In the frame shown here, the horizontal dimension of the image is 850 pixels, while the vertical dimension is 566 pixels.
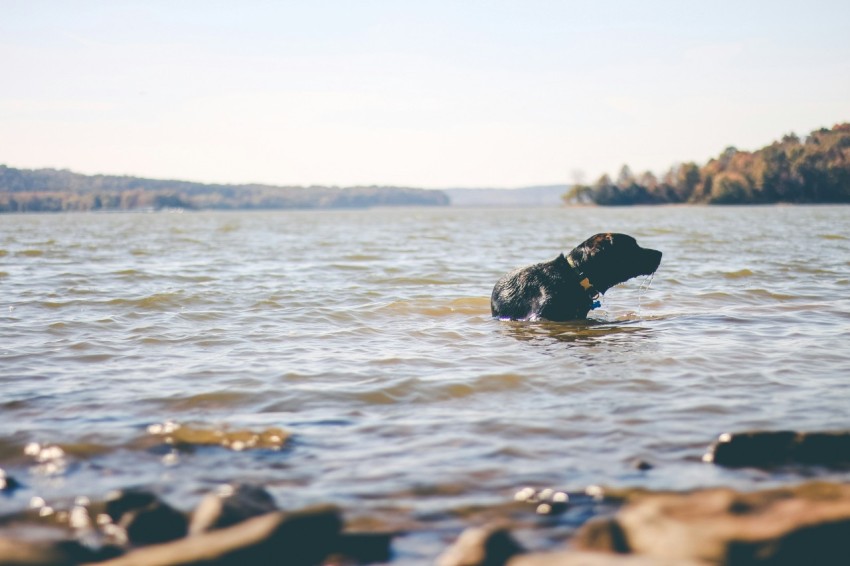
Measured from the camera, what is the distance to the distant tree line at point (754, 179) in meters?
134

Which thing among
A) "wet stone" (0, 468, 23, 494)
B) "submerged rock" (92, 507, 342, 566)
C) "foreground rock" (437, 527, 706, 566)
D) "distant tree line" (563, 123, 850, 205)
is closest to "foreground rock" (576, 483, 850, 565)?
"foreground rock" (437, 527, 706, 566)

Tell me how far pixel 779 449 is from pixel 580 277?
7.83m

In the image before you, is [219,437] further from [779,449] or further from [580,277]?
[580,277]

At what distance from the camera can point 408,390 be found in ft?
27.9

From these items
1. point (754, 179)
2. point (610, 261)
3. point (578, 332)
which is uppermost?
point (754, 179)

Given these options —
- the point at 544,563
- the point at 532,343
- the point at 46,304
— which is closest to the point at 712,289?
the point at 532,343

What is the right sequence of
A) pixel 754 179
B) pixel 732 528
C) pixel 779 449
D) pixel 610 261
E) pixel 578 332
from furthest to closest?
pixel 754 179 < pixel 610 261 < pixel 578 332 < pixel 779 449 < pixel 732 528

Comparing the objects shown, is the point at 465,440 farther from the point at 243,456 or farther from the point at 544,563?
the point at 544,563

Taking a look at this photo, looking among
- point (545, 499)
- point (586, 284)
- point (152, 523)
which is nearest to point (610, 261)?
point (586, 284)

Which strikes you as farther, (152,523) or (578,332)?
(578,332)

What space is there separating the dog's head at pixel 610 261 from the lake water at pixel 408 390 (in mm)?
741

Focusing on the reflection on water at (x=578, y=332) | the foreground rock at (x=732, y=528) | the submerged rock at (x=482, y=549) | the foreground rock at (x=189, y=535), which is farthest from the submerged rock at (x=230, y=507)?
the reflection on water at (x=578, y=332)

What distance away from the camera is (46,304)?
16.3 m

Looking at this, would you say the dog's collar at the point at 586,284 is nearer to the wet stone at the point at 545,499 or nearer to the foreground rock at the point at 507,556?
the wet stone at the point at 545,499
